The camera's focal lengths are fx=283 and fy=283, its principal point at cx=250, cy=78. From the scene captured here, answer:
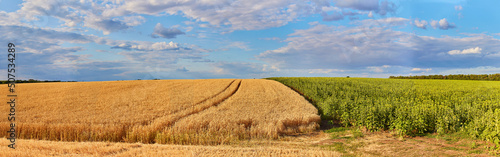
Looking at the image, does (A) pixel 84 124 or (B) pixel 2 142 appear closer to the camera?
(B) pixel 2 142

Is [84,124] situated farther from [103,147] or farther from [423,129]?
[423,129]

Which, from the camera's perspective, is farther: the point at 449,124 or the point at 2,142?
the point at 449,124

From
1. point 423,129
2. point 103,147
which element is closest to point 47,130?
point 103,147

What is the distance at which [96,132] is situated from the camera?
12789 mm

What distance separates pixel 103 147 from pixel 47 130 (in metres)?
6.56

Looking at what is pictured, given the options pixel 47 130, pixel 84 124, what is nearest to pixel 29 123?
pixel 47 130

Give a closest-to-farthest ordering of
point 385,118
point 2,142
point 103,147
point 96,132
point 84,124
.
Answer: point 103,147 < point 2,142 < point 96,132 < point 84,124 < point 385,118

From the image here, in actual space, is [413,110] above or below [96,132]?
above

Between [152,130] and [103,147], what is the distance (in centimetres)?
399

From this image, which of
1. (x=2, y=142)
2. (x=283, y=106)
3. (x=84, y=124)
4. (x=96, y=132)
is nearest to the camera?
(x=2, y=142)

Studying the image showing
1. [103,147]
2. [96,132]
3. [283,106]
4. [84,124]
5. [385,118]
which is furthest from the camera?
[283,106]

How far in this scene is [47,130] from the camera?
529 inches

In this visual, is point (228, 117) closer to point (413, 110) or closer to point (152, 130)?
point (152, 130)

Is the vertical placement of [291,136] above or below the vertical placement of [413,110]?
below
